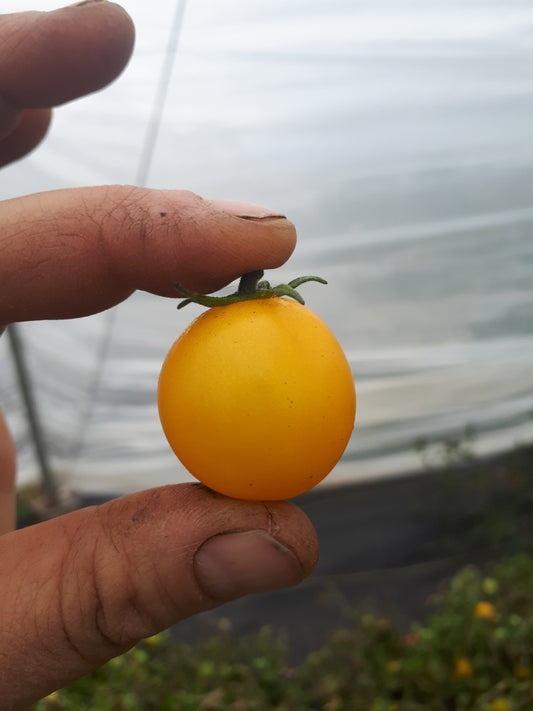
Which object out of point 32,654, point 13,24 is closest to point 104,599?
point 32,654

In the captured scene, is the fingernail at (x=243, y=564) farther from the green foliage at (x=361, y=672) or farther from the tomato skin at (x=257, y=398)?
the green foliage at (x=361, y=672)

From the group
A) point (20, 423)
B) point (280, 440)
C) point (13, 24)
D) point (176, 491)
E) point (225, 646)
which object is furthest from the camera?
point (20, 423)

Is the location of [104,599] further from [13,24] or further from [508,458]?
[508,458]

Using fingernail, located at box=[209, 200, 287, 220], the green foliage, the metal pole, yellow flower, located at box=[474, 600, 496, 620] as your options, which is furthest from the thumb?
the metal pole

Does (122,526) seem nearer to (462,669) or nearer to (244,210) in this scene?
(244,210)

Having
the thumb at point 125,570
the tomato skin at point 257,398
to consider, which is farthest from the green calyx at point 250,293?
the thumb at point 125,570

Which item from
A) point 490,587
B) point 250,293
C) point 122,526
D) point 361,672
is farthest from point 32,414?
point 250,293

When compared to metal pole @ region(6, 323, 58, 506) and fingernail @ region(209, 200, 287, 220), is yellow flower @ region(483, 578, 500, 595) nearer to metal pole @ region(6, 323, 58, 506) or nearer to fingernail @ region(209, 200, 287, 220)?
fingernail @ region(209, 200, 287, 220)
